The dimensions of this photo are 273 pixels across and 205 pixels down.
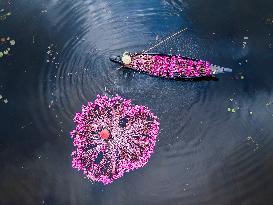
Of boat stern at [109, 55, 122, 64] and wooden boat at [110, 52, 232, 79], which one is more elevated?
boat stern at [109, 55, 122, 64]

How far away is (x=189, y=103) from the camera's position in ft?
25.8

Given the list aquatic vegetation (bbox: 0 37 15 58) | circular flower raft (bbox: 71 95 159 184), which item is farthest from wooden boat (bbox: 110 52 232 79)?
aquatic vegetation (bbox: 0 37 15 58)

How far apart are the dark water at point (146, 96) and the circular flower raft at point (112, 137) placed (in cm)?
15

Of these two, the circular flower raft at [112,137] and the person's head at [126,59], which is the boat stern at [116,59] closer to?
the person's head at [126,59]

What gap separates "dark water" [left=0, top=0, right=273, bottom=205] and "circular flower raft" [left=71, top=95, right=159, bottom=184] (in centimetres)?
15

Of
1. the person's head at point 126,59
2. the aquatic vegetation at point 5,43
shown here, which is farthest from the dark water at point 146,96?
the person's head at point 126,59

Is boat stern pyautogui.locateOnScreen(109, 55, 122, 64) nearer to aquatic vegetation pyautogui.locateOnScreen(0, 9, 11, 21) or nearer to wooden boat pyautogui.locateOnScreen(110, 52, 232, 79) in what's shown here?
wooden boat pyautogui.locateOnScreen(110, 52, 232, 79)

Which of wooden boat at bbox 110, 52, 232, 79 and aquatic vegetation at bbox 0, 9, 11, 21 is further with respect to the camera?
aquatic vegetation at bbox 0, 9, 11, 21

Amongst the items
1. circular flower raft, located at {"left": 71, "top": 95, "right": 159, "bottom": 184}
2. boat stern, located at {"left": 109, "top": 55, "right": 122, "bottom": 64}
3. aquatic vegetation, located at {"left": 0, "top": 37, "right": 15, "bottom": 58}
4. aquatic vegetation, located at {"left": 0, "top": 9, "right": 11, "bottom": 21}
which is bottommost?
circular flower raft, located at {"left": 71, "top": 95, "right": 159, "bottom": 184}

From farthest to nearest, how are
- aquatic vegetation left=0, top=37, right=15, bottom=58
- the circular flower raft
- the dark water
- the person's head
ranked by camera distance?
aquatic vegetation left=0, top=37, right=15, bottom=58 → the person's head → the circular flower raft → the dark water

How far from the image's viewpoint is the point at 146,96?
7.98 m

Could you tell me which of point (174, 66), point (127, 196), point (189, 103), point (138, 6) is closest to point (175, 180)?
point (127, 196)

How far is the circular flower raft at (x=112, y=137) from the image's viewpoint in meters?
7.30

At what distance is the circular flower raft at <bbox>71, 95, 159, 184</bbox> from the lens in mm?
7305
